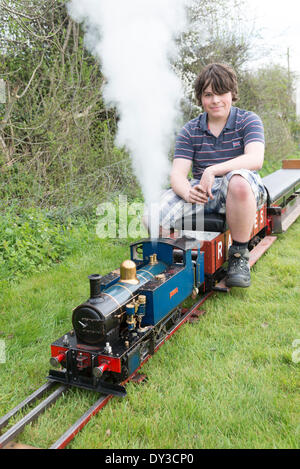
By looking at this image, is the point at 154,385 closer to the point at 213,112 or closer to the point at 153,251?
the point at 153,251

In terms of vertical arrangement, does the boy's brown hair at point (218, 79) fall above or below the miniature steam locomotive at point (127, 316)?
above

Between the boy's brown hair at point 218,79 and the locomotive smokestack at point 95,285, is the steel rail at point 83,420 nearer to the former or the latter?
the locomotive smokestack at point 95,285

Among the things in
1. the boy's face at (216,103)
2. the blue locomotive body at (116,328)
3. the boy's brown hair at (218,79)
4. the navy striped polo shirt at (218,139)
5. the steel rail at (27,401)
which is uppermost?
the boy's brown hair at (218,79)

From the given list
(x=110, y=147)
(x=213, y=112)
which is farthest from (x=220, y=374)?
(x=110, y=147)

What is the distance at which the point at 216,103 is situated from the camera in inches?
129

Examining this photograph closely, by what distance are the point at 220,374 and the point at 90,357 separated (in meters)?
0.76

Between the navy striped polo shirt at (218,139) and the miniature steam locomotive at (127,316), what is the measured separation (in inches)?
30.8

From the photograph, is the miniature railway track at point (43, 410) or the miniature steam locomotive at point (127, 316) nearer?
the miniature railway track at point (43, 410)

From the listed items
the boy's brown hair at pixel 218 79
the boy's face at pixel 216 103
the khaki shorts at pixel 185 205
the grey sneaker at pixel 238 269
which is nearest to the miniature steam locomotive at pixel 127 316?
the grey sneaker at pixel 238 269

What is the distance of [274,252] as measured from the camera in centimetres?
448

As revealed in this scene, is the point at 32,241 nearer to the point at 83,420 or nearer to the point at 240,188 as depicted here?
the point at 240,188

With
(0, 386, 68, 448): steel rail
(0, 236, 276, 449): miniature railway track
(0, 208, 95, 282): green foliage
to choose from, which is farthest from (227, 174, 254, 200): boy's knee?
(0, 208, 95, 282): green foliage

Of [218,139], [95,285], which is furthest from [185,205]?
[95,285]

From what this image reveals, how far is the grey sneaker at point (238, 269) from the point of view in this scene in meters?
3.24
